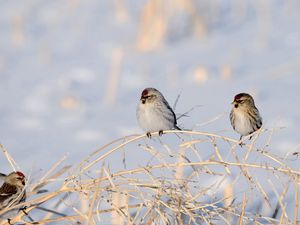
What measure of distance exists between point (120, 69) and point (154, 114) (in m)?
5.18

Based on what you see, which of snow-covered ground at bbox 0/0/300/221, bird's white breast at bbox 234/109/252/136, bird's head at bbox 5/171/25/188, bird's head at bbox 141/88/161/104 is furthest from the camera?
snow-covered ground at bbox 0/0/300/221

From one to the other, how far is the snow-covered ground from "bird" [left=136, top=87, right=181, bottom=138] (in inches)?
89.9

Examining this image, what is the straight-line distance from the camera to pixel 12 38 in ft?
38.8

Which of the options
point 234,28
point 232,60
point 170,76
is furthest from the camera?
point 234,28

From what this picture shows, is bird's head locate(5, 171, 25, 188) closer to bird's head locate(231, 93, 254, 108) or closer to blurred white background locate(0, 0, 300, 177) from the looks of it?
bird's head locate(231, 93, 254, 108)

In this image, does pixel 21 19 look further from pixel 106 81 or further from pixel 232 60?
pixel 232 60

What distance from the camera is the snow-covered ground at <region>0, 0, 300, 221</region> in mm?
8984

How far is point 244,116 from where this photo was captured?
5.12m

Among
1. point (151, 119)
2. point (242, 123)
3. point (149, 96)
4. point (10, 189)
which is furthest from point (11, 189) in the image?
point (242, 123)

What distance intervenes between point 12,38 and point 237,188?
6.12 metres

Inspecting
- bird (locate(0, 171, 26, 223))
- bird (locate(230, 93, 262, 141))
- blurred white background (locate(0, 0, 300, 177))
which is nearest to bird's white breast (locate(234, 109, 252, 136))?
bird (locate(230, 93, 262, 141))

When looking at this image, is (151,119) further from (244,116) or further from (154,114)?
(244,116)

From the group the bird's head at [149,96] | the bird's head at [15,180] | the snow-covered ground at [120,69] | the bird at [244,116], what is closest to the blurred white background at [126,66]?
the snow-covered ground at [120,69]

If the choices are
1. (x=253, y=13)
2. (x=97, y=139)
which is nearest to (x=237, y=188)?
(x=97, y=139)
